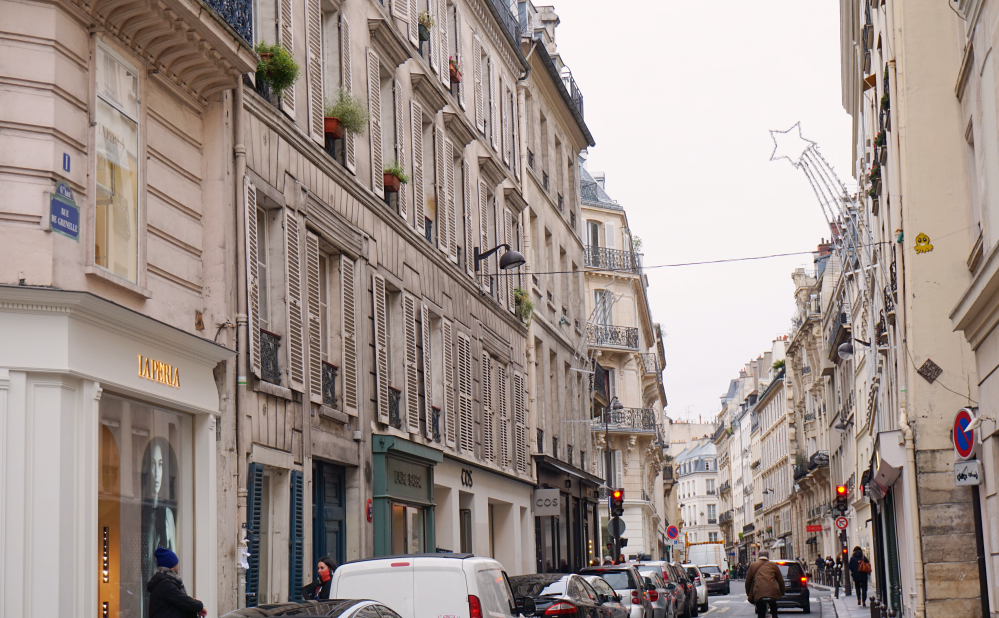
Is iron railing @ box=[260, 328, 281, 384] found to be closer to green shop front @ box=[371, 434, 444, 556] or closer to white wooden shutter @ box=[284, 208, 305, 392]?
white wooden shutter @ box=[284, 208, 305, 392]

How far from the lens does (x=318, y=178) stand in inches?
686

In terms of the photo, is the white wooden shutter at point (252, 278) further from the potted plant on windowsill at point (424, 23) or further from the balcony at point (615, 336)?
the balcony at point (615, 336)

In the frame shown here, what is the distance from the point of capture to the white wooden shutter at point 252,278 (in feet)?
47.0

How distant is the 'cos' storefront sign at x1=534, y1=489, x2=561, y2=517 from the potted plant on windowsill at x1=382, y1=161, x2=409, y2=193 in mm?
11946

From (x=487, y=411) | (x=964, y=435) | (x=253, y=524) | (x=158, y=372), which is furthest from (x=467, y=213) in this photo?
(x=158, y=372)

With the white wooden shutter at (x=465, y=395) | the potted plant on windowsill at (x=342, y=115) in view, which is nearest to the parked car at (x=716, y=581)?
the white wooden shutter at (x=465, y=395)

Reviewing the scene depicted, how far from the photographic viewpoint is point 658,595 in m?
24.5

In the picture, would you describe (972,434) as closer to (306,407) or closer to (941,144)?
(941,144)

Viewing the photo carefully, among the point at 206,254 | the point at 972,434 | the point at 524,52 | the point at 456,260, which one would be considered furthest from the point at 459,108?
the point at 972,434

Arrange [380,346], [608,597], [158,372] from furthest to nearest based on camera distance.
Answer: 1. [608,597]
2. [380,346]
3. [158,372]

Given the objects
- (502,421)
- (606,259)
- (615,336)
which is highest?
(606,259)

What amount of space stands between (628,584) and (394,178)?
27.2 feet

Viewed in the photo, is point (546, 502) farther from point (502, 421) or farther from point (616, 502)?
point (616, 502)

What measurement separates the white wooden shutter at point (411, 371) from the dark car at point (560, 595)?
382 centimetres
